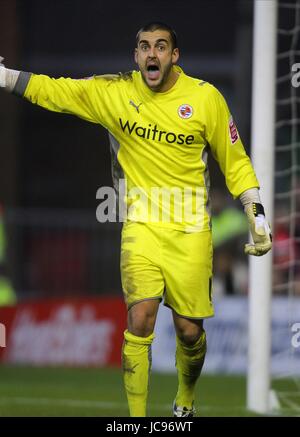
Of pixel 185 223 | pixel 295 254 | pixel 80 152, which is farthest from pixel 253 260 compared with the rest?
pixel 80 152

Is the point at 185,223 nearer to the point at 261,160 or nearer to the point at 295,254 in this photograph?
the point at 261,160

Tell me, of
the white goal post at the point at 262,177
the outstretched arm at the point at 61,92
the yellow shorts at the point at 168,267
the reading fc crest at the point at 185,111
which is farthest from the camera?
the white goal post at the point at 262,177

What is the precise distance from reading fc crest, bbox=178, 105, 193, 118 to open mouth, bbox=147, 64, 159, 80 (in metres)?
0.26

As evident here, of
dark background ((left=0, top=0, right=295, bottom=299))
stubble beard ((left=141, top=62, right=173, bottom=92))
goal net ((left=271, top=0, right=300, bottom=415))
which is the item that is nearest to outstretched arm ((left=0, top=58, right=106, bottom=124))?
stubble beard ((left=141, top=62, right=173, bottom=92))

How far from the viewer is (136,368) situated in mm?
7875

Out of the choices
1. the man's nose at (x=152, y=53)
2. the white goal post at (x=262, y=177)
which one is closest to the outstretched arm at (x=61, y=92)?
the man's nose at (x=152, y=53)

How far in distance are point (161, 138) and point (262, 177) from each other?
2.32 metres

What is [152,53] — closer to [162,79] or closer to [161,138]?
[162,79]

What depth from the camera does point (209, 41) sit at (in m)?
21.9

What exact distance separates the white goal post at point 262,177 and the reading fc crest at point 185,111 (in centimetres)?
225

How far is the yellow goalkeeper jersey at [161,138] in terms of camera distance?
8.11 meters

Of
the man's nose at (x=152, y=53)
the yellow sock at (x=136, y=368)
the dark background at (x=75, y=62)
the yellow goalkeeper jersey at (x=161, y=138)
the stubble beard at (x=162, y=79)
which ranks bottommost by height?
the yellow sock at (x=136, y=368)

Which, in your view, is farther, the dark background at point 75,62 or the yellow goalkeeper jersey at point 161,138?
the dark background at point 75,62

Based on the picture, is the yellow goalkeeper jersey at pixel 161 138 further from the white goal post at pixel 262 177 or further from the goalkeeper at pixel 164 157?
the white goal post at pixel 262 177
